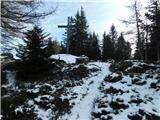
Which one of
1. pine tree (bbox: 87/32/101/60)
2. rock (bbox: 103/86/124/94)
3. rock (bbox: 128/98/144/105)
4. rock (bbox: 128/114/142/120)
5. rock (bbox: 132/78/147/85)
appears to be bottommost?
rock (bbox: 128/114/142/120)

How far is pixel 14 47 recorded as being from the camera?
9.48 metres

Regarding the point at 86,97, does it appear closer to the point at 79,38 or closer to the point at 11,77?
the point at 11,77

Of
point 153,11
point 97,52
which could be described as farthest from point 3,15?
point 97,52

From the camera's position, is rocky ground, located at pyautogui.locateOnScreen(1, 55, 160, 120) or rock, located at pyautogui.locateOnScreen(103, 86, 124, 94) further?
rock, located at pyautogui.locateOnScreen(103, 86, 124, 94)

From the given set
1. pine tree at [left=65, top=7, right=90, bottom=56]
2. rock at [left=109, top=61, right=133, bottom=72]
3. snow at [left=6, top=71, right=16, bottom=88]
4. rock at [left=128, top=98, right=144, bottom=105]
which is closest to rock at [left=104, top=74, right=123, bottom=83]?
rock at [left=109, top=61, right=133, bottom=72]

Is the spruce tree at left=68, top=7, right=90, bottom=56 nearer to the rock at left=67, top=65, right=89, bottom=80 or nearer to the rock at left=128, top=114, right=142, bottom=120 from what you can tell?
the rock at left=67, top=65, right=89, bottom=80

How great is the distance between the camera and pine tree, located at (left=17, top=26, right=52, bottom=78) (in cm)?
2673

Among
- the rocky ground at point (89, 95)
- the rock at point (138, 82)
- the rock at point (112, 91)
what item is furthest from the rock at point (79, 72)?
the rock at point (138, 82)

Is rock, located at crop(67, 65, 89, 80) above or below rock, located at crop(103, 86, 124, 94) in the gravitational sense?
above

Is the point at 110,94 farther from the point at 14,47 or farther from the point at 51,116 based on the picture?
the point at 14,47

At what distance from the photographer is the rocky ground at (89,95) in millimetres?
18350

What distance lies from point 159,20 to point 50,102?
1201 cm

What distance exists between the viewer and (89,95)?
21.3m

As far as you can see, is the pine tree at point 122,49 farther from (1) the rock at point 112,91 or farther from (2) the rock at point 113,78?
(1) the rock at point 112,91
